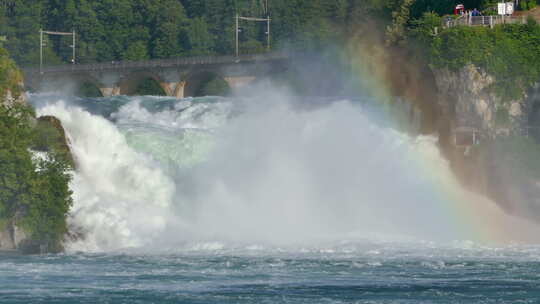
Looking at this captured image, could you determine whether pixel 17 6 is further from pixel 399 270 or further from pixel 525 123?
pixel 399 270

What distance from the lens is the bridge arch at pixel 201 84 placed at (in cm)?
12112

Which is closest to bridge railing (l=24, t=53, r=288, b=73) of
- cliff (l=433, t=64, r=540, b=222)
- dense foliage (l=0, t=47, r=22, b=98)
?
cliff (l=433, t=64, r=540, b=222)

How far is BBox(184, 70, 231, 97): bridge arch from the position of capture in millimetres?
121125

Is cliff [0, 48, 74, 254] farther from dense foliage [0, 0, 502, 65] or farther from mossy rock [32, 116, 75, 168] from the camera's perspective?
dense foliage [0, 0, 502, 65]

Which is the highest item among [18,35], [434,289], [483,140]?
[18,35]

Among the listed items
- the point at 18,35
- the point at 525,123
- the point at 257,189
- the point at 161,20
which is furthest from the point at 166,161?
the point at 18,35

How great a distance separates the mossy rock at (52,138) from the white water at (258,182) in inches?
40.7

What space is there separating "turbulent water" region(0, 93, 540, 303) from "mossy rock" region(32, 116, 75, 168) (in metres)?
1.05

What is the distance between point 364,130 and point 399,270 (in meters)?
20.5

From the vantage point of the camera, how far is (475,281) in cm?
5075

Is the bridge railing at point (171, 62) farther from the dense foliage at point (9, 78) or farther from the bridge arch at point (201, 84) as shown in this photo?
the dense foliage at point (9, 78)

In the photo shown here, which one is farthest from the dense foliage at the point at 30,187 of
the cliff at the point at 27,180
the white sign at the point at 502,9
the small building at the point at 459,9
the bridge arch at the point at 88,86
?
the bridge arch at the point at 88,86

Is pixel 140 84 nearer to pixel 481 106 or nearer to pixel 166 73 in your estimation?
pixel 166 73

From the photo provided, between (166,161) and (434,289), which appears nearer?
(434,289)
